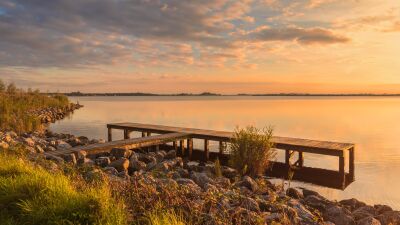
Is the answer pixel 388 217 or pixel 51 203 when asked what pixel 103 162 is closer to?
pixel 51 203

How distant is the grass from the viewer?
445 centimetres

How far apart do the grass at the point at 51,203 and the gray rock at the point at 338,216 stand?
3.95m

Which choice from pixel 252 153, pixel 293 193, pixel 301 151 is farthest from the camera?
pixel 301 151

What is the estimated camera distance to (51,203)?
15.5 feet

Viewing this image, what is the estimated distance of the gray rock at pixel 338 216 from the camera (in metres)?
6.54

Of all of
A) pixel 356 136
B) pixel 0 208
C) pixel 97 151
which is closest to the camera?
pixel 0 208

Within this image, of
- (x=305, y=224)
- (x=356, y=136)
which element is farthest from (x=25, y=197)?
(x=356, y=136)

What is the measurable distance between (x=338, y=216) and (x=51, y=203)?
15.9ft

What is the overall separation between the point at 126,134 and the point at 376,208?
11.6 meters

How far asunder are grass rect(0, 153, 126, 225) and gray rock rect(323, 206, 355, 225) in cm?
395

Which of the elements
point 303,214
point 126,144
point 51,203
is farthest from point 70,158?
point 303,214

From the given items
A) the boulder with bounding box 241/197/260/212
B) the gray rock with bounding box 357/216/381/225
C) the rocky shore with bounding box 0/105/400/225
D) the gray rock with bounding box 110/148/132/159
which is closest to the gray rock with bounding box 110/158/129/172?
the rocky shore with bounding box 0/105/400/225

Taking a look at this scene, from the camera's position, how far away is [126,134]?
1709 cm

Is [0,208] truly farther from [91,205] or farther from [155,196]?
[155,196]
